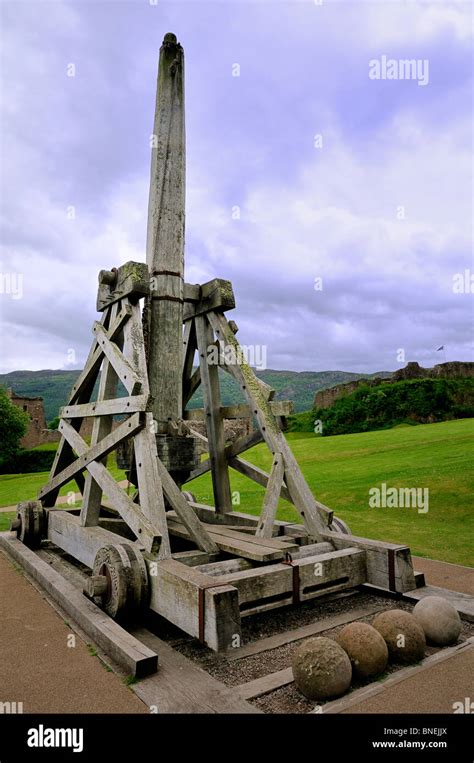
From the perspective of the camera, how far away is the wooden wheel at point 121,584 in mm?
4695

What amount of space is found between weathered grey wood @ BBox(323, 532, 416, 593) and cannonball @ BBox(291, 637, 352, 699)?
1.99 metres

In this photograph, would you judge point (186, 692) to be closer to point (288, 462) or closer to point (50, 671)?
point (50, 671)

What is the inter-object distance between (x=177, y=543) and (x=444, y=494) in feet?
26.9

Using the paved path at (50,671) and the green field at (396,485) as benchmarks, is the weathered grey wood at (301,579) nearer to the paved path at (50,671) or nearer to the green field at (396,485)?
the paved path at (50,671)

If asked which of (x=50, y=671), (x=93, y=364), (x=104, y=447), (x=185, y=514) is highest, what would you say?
(x=93, y=364)

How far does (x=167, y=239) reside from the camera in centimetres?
743

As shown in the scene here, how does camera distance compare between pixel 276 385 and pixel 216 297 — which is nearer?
pixel 216 297

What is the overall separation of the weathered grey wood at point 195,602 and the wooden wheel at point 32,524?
3797 millimetres

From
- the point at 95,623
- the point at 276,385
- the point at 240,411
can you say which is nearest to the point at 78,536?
the point at 95,623

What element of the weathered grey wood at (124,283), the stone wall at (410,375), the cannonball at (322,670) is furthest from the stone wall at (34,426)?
the cannonball at (322,670)

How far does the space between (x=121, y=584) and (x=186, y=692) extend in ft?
4.19
